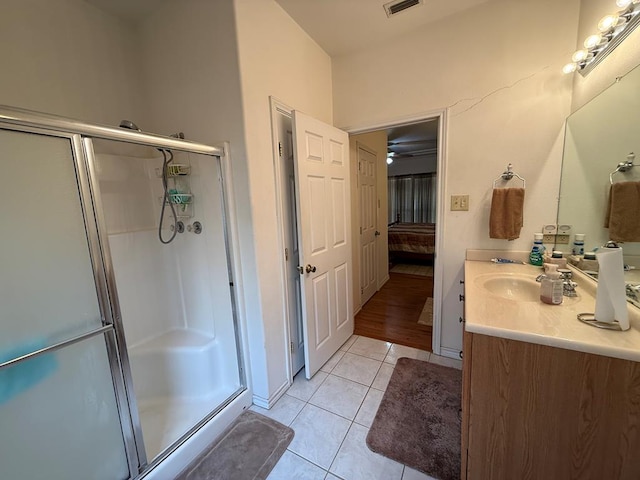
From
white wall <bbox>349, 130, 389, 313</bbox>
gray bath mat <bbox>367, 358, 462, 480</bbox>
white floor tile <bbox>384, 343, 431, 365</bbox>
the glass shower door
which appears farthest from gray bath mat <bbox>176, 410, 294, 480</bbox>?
white wall <bbox>349, 130, 389, 313</bbox>

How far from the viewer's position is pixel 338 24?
1832 mm

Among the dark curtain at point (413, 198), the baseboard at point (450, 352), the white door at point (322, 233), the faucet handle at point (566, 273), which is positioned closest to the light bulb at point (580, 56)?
the faucet handle at point (566, 273)

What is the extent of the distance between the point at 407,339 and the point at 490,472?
1.49 metres

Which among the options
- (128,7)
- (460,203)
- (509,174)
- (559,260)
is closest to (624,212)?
(559,260)

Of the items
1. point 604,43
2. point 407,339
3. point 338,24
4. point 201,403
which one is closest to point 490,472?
point 407,339

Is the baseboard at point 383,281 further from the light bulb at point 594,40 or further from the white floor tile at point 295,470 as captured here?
the light bulb at point 594,40

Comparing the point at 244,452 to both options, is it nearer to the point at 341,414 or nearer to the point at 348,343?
the point at 341,414

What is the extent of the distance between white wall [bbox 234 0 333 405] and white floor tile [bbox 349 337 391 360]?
0.77 meters

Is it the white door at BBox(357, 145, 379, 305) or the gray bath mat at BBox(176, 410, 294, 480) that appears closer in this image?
the gray bath mat at BBox(176, 410, 294, 480)

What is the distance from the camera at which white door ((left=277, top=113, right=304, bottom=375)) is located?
1760 mm

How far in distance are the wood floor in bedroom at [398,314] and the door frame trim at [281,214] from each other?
3.32ft

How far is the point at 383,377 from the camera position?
196cm

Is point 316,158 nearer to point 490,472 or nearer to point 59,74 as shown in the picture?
point 59,74

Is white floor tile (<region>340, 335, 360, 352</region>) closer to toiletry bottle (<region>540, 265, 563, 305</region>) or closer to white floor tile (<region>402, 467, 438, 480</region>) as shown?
white floor tile (<region>402, 467, 438, 480</region>)
